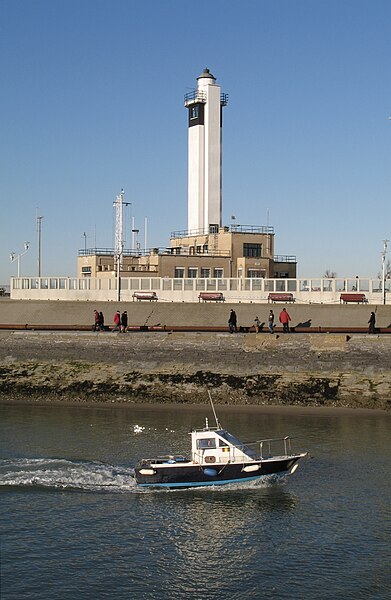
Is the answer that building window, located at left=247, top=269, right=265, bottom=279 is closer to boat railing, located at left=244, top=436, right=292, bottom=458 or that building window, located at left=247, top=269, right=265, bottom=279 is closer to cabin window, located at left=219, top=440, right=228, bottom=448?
boat railing, located at left=244, top=436, right=292, bottom=458

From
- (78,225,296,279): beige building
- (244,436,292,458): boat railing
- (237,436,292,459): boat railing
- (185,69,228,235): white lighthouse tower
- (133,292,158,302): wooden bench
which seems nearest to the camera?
(237,436,292,459): boat railing

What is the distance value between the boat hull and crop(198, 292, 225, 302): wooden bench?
3159 cm

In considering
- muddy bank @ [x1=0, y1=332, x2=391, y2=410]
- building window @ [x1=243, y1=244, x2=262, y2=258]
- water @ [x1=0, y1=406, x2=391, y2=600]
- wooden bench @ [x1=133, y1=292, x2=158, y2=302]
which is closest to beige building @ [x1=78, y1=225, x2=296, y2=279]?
building window @ [x1=243, y1=244, x2=262, y2=258]

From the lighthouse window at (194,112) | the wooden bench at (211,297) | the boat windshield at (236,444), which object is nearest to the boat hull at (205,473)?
the boat windshield at (236,444)

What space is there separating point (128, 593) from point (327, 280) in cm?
4018

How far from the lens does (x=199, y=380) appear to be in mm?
41625

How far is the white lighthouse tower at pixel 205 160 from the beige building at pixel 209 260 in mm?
2206

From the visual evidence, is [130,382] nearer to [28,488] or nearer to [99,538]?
[28,488]

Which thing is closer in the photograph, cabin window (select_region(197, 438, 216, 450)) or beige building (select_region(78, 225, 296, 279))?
cabin window (select_region(197, 438, 216, 450))

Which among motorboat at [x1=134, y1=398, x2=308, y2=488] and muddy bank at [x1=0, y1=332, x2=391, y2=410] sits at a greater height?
muddy bank at [x1=0, y1=332, x2=391, y2=410]

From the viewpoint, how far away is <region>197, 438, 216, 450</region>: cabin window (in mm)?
26511

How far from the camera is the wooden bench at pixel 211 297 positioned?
57.7m

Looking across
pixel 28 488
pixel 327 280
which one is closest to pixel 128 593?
pixel 28 488

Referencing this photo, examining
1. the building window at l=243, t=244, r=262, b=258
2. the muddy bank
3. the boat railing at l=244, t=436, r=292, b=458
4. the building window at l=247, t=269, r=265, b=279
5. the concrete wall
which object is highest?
the building window at l=243, t=244, r=262, b=258
